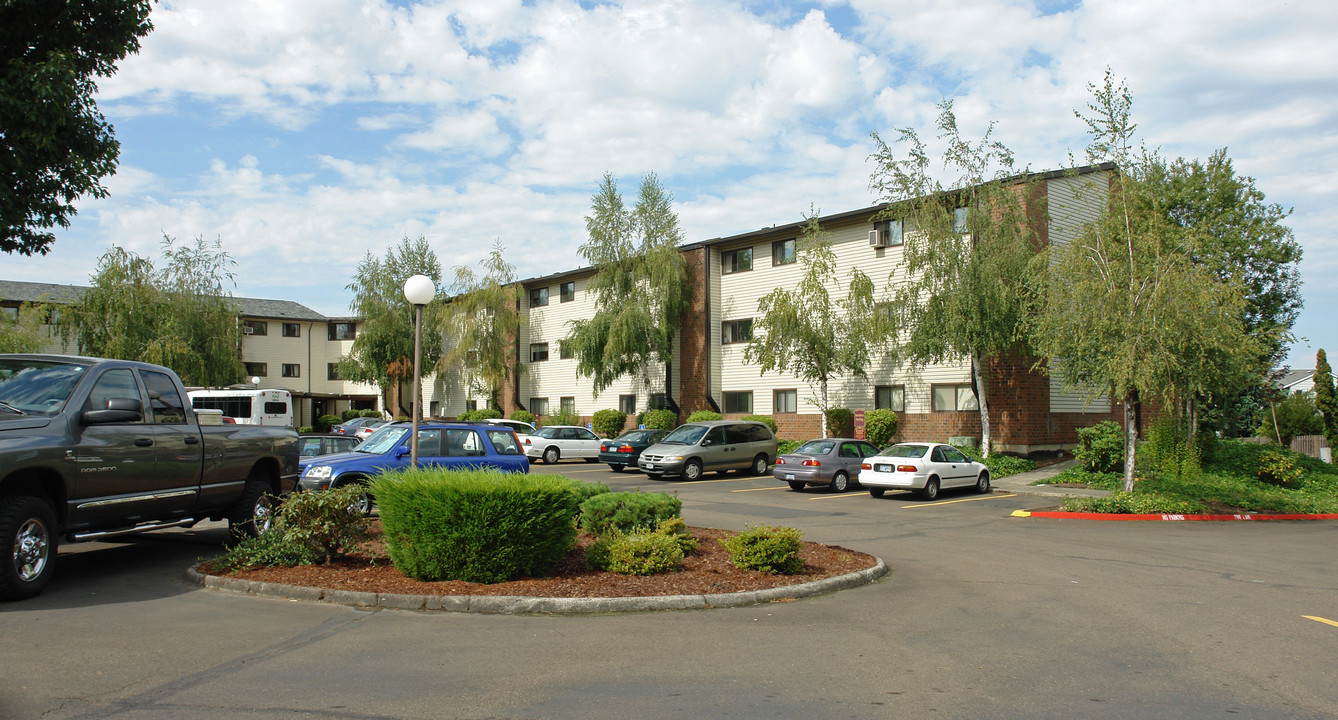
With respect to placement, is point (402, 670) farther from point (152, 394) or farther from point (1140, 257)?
point (1140, 257)

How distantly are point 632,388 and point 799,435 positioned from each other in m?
9.91

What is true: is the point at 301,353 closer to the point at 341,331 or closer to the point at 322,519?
the point at 341,331

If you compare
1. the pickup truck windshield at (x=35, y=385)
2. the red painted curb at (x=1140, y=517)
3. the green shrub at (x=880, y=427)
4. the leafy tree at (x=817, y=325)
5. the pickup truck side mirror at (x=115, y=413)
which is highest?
the leafy tree at (x=817, y=325)

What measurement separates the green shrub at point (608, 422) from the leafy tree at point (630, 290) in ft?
3.72

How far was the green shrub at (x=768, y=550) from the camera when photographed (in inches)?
359

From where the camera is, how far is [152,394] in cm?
908

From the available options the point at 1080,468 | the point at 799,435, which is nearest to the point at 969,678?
the point at 1080,468

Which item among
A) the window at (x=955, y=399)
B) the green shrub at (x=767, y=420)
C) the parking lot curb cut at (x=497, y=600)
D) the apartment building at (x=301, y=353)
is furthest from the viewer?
the apartment building at (x=301, y=353)

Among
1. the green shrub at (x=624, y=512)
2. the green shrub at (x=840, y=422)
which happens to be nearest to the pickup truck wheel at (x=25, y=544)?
the green shrub at (x=624, y=512)

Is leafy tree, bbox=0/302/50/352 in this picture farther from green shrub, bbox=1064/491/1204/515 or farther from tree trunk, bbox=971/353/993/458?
green shrub, bbox=1064/491/1204/515

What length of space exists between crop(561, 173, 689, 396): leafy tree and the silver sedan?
15.5 metres

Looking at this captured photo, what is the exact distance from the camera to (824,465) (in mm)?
21156

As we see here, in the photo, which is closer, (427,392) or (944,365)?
(944,365)

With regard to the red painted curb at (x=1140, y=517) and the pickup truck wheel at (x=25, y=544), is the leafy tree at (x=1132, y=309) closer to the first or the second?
the red painted curb at (x=1140, y=517)
